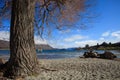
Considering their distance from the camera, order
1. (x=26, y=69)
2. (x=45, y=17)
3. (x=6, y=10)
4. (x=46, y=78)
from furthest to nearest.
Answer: (x=45, y=17) → (x=6, y=10) → (x=26, y=69) → (x=46, y=78)

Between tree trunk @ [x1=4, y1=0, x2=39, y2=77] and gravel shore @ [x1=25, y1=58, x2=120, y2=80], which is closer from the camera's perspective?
gravel shore @ [x1=25, y1=58, x2=120, y2=80]

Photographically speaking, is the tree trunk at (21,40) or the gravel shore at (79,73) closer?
the gravel shore at (79,73)

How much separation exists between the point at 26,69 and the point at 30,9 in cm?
236

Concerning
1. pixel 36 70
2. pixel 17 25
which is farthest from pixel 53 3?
pixel 36 70

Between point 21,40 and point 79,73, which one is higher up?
point 21,40

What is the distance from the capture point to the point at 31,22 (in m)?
6.96

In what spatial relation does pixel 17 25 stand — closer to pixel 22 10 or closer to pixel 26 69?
pixel 22 10

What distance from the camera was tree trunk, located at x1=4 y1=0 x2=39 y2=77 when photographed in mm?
6694

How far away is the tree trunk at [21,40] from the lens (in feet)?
22.0

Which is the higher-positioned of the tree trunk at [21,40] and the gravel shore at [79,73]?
the tree trunk at [21,40]

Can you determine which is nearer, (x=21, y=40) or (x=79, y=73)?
(x=21, y=40)

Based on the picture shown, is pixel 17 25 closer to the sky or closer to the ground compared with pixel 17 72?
closer to the sky

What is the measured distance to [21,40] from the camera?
22.0 feet

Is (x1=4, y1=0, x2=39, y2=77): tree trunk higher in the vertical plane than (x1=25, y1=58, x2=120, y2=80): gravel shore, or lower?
higher
